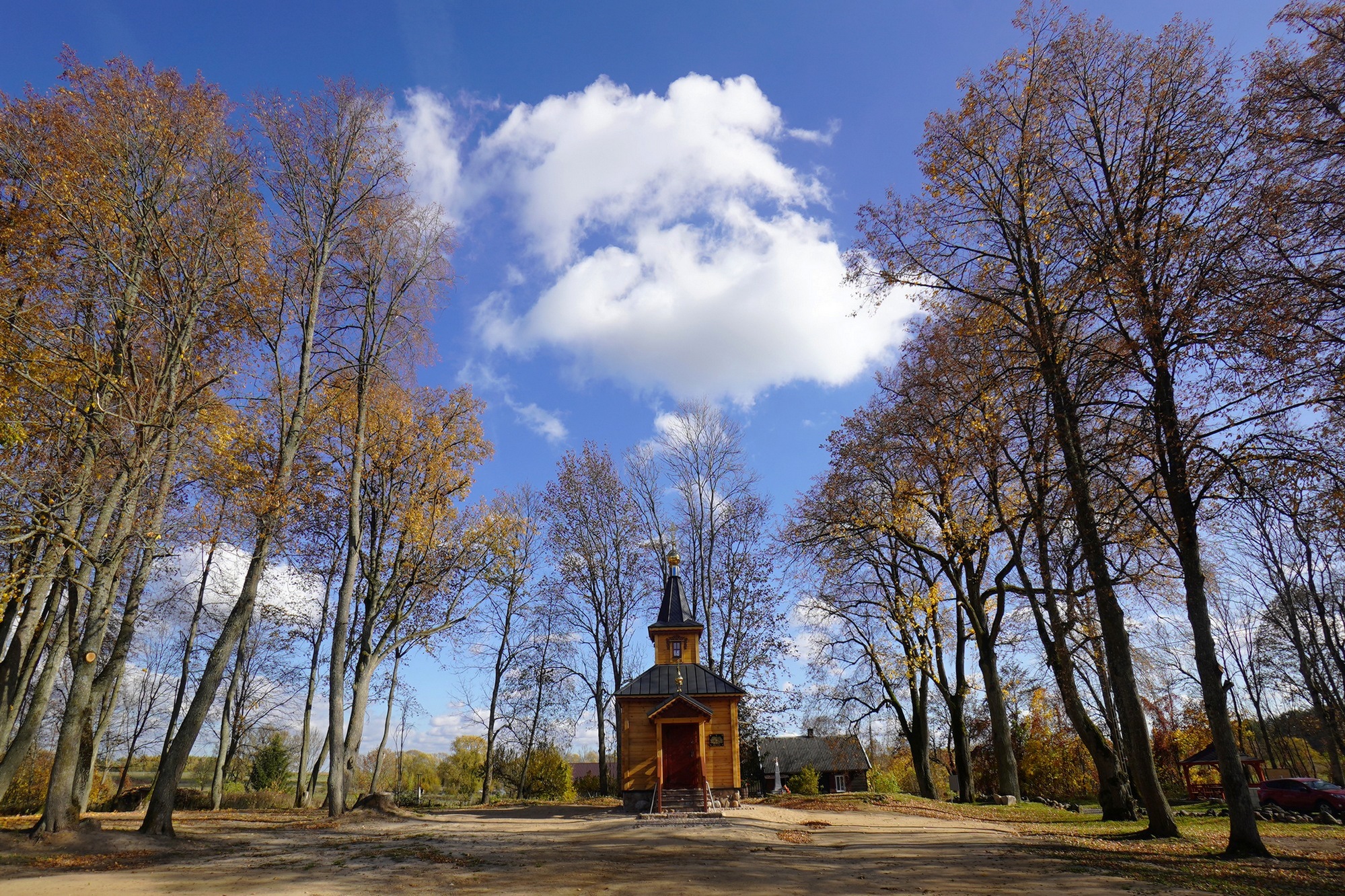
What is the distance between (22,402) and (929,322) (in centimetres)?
1792

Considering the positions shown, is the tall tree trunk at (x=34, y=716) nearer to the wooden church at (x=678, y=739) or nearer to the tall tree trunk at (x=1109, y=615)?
the wooden church at (x=678, y=739)

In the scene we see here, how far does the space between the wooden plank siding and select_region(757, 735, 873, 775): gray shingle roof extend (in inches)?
906

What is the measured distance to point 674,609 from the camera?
25594mm

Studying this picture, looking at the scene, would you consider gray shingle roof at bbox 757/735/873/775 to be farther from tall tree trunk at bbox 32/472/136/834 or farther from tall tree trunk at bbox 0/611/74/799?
tall tree trunk at bbox 32/472/136/834

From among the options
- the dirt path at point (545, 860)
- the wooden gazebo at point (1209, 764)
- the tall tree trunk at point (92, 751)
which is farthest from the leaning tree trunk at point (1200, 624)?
the wooden gazebo at point (1209, 764)

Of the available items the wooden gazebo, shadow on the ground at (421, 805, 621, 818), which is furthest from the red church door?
the wooden gazebo

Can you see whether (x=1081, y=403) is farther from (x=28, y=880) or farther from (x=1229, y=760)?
(x=28, y=880)

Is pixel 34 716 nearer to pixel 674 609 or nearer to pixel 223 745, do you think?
A: pixel 223 745

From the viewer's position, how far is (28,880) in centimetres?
823

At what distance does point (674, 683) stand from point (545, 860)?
12.7m

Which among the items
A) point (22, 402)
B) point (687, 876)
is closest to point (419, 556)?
point (22, 402)

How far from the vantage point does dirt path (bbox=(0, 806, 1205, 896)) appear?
8422 millimetres

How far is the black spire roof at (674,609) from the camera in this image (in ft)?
82.2

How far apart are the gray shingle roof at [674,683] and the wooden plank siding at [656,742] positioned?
0.20 m
